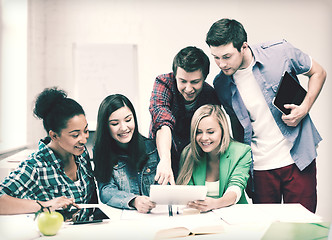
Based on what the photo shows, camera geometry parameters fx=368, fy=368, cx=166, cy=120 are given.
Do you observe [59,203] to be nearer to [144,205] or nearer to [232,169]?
[144,205]

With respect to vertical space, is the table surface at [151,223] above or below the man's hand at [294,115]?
below

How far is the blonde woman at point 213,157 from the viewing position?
1.86 metres

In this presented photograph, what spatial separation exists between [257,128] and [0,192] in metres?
1.32

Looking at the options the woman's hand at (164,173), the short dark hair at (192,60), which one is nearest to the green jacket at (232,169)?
the woman's hand at (164,173)

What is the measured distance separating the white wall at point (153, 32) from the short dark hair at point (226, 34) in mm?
42

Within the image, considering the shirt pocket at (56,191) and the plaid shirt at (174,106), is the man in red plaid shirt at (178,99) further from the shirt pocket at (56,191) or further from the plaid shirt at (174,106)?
the shirt pocket at (56,191)

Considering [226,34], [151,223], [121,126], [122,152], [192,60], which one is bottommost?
[151,223]

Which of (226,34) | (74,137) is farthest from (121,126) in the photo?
(226,34)

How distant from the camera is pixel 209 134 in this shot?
6.39 ft

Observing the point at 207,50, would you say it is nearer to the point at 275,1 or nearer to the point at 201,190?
the point at 275,1

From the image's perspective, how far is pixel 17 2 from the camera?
78.4 inches

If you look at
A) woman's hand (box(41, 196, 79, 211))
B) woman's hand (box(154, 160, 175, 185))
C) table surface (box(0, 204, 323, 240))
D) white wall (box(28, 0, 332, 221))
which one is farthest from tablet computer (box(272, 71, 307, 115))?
woman's hand (box(41, 196, 79, 211))

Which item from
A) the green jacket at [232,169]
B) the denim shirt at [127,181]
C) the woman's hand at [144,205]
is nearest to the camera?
the woman's hand at [144,205]

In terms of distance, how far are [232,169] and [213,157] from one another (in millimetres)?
120
